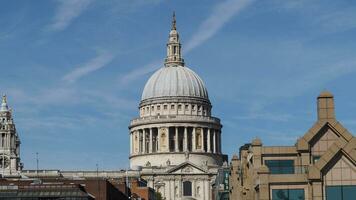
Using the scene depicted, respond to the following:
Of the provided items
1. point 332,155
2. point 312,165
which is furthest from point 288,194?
point 332,155

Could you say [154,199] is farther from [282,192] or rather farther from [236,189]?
[282,192]

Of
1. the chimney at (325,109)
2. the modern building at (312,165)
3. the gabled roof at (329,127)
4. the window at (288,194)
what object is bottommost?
the window at (288,194)

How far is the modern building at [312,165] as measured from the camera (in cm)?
4538

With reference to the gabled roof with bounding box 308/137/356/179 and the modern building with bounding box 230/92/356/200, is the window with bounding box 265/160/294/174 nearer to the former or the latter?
the modern building with bounding box 230/92/356/200

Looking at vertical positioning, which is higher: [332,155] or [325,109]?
[325,109]

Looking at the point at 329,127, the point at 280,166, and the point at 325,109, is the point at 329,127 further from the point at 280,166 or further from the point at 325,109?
the point at 280,166

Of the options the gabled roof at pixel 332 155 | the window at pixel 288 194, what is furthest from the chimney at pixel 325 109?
the window at pixel 288 194

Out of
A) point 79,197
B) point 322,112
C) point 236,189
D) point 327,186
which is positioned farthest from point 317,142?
point 79,197

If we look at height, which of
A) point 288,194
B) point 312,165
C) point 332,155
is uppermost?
point 332,155

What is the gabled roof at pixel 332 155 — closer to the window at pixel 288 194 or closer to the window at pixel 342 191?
the window at pixel 342 191

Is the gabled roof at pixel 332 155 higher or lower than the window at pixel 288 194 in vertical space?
higher

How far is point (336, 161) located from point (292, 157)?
5.49 meters

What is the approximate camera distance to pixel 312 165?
4609 cm

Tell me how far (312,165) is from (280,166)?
5.04 m
